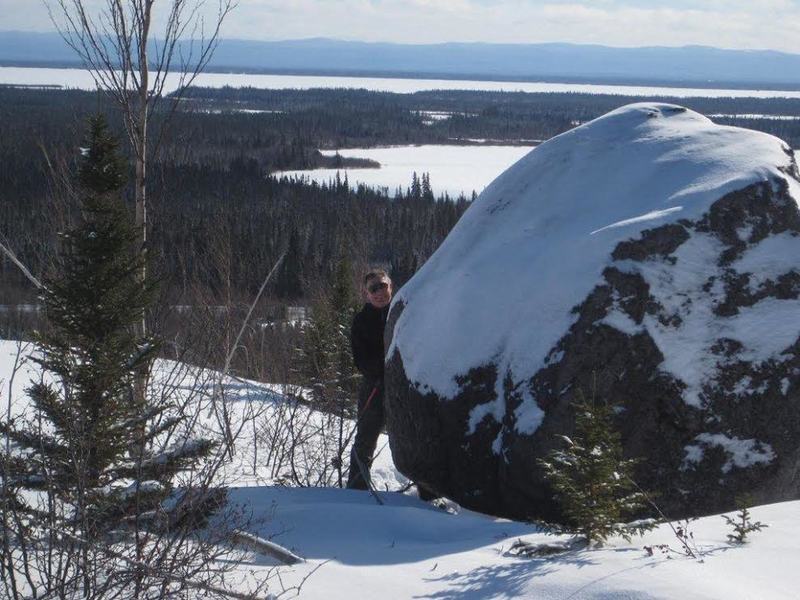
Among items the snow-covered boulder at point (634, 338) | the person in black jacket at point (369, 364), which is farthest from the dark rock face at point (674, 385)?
the person in black jacket at point (369, 364)

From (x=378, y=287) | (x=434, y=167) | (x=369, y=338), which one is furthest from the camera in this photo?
(x=434, y=167)

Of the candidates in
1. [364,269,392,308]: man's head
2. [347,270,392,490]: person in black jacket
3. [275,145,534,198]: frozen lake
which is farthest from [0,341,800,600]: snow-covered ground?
[275,145,534,198]: frozen lake

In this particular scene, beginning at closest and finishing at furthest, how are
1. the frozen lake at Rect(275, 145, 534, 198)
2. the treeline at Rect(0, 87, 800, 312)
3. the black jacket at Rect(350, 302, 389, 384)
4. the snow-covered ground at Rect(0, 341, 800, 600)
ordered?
1. the snow-covered ground at Rect(0, 341, 800, 600)
2. the black jacket at Rect(350, 302, 389, 384)
3. the treeline at Rect(0, 87, 800, 312)
4. the frozen lake at Rect(275, 145, 534, 198)

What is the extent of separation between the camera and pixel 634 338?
538cm

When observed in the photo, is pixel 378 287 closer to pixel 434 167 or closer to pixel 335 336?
pixel 335 336

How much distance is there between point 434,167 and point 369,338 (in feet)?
341

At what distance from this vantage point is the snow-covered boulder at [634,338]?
213 inches

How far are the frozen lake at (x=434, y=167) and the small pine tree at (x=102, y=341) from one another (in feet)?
270

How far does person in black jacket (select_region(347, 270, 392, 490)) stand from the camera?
22.6ft

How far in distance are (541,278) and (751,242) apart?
1.43m

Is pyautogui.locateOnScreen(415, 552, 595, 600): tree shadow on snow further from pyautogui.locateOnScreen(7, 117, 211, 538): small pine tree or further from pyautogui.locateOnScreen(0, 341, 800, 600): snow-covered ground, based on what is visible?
pyautogui.locateOnScreen(7, 117, 211, 538): small pine tree

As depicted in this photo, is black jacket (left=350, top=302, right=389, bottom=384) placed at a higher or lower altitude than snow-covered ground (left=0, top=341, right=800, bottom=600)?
higher

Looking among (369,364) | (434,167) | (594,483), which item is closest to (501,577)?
(594,483)

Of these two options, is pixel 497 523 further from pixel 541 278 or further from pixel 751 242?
pixel 751 242
